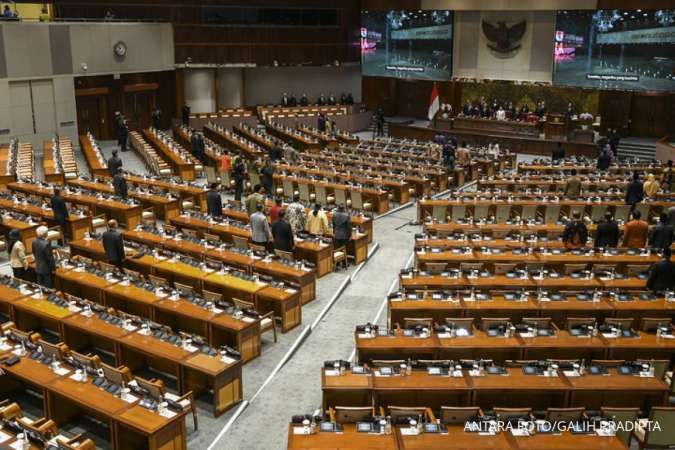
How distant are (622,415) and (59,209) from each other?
12.7 m

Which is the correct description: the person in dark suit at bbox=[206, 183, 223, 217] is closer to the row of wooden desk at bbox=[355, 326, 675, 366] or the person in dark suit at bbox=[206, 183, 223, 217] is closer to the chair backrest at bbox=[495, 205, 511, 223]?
the chair backrest at bbox=[495, 205, 511, 223]

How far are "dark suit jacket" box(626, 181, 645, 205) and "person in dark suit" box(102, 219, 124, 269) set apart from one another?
41.3ft

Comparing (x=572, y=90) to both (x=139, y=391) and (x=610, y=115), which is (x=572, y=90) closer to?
(x=610, y=115)

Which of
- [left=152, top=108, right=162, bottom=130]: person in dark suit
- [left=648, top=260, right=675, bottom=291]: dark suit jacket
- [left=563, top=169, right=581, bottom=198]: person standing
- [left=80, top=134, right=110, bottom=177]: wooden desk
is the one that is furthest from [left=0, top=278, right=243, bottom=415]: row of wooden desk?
[left=152, top=108, right=162, bottom=130]: person in dark suit

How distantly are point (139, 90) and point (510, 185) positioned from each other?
19.7 meters

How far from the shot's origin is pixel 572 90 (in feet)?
107

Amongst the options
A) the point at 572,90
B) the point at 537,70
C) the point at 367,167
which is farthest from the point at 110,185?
the point at 572,90

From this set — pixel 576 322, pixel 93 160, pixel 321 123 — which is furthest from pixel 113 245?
pixel 321 123

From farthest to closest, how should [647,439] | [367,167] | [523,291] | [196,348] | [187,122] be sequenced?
[187,122]
[367,167]
[523,291]
[196,348]
[647,439]

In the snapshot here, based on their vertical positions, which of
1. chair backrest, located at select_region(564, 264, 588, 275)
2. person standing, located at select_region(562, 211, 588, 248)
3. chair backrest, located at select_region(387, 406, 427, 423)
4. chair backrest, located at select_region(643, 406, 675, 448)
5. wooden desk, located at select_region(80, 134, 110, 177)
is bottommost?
chair backrest, located at select_region(643, 406, 675, 448)

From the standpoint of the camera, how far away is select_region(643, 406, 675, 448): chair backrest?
7828 millimetres

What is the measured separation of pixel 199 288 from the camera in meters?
12.3

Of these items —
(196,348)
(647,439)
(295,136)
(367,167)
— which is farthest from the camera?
(295,136)

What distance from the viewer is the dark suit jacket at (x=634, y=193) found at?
17156mm
